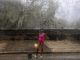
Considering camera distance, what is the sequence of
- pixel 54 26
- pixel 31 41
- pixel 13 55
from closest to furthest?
1. pixel 13 55
2. pixel 31 41
3. pixel 54 26

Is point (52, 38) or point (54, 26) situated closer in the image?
point (52, 38)

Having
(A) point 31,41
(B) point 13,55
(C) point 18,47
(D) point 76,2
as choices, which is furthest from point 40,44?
(D) point 76,2

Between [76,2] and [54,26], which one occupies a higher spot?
[76,2]

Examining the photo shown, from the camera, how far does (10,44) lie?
25469mm

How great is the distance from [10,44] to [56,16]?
324 inches

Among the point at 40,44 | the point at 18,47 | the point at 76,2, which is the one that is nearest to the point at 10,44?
the point at 18,47

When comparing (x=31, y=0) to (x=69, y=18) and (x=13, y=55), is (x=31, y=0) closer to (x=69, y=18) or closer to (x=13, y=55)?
(x=69, y=18)

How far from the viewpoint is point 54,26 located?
30953 millimetres

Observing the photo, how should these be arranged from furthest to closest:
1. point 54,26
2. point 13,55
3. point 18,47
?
point 54,26 < point 18,47 < point 13,55

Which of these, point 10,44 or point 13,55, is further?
point 10,44

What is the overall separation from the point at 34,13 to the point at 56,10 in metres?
2.52

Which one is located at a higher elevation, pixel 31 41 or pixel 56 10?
pixel 56 10

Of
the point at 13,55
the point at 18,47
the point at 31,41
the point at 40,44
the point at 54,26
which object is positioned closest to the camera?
the point at 40,44

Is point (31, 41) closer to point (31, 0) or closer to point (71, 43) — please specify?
point (71, 43)
